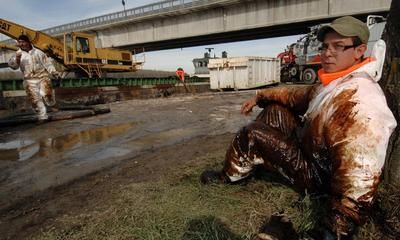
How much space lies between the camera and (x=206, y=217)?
218cm

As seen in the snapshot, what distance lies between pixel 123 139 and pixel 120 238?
3.79 m

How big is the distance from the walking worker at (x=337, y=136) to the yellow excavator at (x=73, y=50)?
1553cm

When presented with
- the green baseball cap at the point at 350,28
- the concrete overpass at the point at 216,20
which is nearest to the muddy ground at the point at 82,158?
the green baseball cap at the point at 350,28

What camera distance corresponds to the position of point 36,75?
25.8 feet

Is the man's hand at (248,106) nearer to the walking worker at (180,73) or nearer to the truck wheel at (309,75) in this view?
the truck wheel at (309,75)

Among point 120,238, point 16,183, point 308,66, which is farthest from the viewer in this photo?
point 308,66

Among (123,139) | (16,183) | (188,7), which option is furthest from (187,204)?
(188,7)

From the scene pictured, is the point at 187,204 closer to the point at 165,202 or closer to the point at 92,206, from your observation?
the point at 165,202

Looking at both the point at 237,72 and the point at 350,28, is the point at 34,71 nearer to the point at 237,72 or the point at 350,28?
the point at 350,28

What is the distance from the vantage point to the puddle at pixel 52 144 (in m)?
4.73

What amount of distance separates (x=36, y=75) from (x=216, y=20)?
2134 centimetres

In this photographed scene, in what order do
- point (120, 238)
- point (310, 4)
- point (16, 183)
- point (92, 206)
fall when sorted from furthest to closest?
point (310, 4)
point (16, 183)
point (92, 206)
point (120, 238)

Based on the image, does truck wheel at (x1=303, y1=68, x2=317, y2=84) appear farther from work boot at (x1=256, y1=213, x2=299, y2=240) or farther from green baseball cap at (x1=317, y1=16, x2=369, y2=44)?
work boot at (x1=256, y1=213, x2=299, y2=240)

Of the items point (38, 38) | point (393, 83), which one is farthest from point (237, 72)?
point (393, 83)
